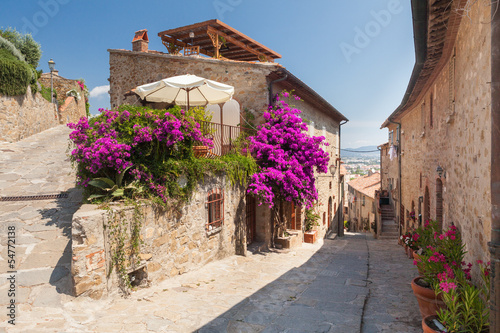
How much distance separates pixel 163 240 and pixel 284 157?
17.7 feet

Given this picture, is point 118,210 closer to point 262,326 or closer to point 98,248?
point 98,248

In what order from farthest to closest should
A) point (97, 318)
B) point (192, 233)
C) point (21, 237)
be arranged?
point (192, 233), point (21, 237), point (97, 318)

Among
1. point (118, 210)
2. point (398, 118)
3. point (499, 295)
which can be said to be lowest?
point (499, 295)

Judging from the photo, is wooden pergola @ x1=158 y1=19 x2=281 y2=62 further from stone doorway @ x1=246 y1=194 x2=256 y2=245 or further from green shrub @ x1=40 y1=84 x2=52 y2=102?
green shrub @ x1=40 y1=84 x2=52 y2=102

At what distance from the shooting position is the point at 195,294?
5.94 m

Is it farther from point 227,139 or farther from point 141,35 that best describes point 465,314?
point 141,35

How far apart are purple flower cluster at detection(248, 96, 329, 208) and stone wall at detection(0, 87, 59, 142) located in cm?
983

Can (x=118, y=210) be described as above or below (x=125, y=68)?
below

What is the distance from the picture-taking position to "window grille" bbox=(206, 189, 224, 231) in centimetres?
820

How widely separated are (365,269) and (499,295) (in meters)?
6.02

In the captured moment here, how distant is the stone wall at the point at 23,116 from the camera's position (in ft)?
42.4

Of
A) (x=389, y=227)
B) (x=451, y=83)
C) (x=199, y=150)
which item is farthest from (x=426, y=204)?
(x=389, y=227)

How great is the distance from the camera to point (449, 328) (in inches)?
139

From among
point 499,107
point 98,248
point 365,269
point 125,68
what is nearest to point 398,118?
point 365,269
